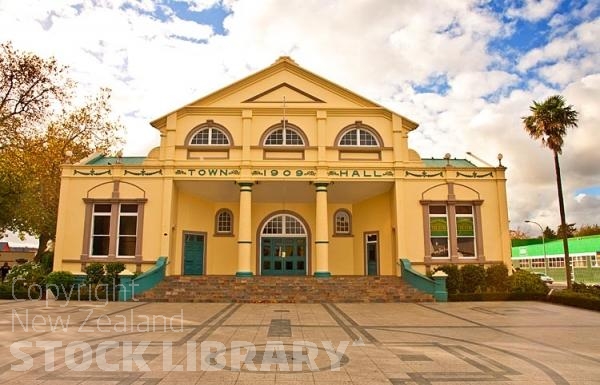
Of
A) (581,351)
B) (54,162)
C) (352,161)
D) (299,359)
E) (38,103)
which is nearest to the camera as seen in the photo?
(299,359)

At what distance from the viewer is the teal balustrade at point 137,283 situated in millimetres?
18156

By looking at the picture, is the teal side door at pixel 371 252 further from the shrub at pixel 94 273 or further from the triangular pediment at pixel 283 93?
the shrub at pixel 94 273

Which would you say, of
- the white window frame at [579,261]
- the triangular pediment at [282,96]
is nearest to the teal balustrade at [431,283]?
the triangular pediment at [282,96]

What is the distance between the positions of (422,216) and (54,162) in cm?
2287

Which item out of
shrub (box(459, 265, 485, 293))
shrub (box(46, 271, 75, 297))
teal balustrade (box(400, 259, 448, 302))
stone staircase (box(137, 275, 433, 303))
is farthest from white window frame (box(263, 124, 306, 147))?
shrub (box(46, 271, 75, 297))

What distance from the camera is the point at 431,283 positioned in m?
19.1

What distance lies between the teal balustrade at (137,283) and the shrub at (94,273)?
5.85 ft

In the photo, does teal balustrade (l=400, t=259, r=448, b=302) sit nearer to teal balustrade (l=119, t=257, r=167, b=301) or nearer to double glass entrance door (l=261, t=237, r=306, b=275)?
double glass entrance door (l=261, t=237, r=306, b=275)

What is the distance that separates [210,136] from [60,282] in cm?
962

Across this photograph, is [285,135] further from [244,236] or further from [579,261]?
[579,261]

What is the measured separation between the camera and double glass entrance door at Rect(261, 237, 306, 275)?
2469cm

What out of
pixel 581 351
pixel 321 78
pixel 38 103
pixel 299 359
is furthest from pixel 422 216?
pixel 38 103

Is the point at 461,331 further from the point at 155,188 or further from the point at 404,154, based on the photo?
the point at 155,188

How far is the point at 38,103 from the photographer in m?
25.0
